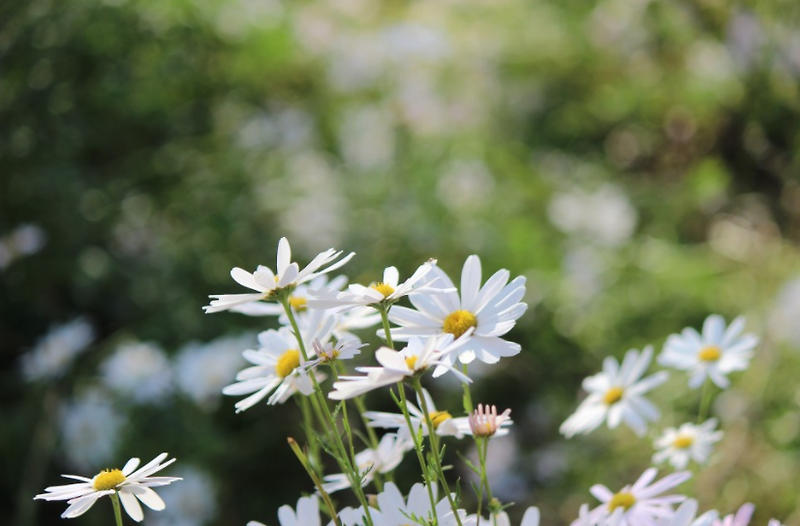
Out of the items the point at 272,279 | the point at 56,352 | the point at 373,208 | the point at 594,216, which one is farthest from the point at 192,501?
the point at 594,216

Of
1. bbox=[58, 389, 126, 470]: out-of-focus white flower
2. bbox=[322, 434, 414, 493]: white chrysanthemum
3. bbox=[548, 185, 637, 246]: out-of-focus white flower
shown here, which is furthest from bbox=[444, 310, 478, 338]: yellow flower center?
bbox=[548, 185, 637, 246]: out-of-focus white flower

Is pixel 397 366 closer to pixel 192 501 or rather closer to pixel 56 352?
pixel 192 501

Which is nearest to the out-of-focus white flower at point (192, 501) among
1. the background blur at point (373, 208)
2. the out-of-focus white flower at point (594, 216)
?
the background blur at point (373, 208)

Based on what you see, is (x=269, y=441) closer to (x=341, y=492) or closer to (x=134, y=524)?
(x=341, y=492)

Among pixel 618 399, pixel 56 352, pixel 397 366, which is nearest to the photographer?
pixel 397 366

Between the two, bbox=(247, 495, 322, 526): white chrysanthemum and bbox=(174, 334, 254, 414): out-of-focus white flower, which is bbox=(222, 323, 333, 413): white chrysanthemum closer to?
bbox=(247, 495, 322, 526): white chrysanthemum

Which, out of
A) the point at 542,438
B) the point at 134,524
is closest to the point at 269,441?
→ the point at 134,524
